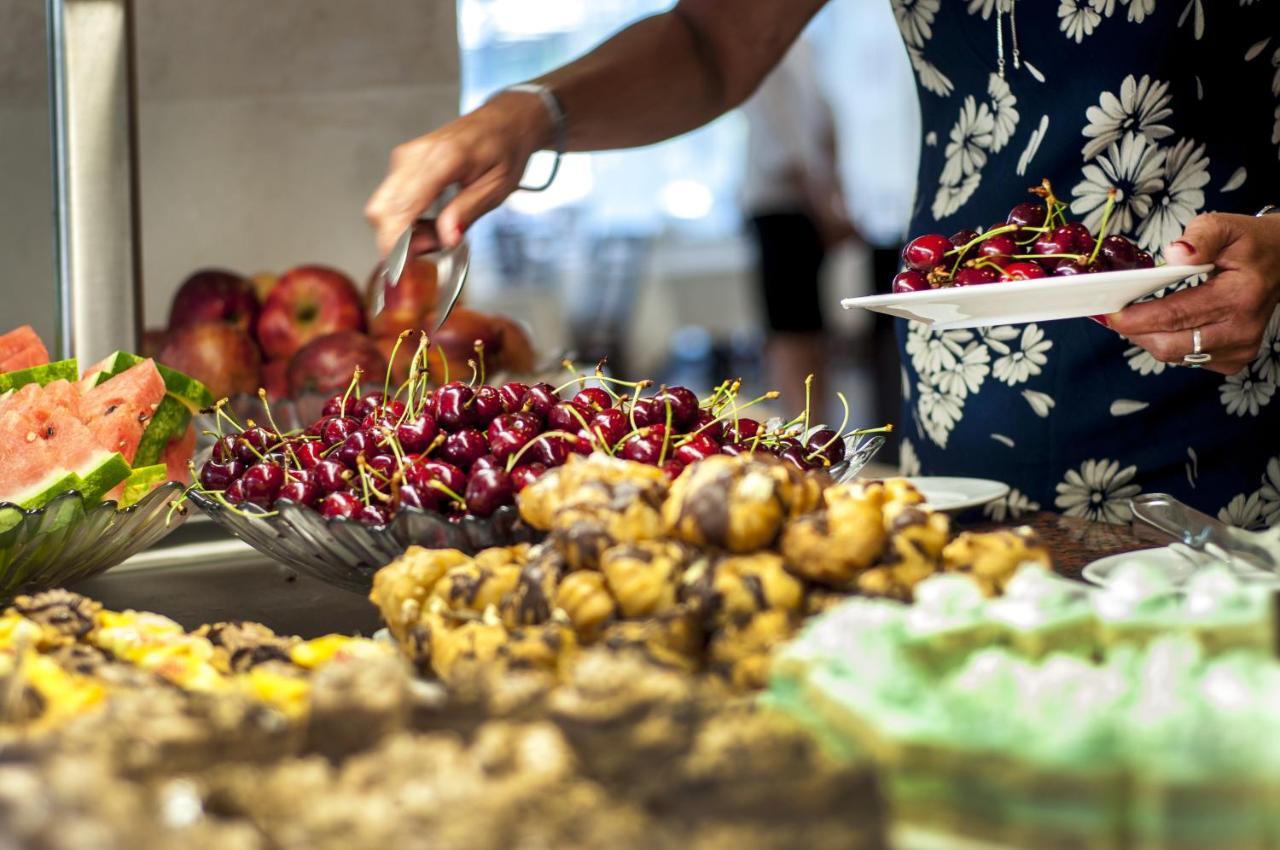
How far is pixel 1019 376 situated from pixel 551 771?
1210mm

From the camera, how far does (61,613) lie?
0.72 metres

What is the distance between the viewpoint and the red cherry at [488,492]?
85 centimetres

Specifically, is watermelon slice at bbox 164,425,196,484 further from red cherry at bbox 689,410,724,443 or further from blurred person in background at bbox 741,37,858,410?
blurred person in background at bbox 741,37,858,410

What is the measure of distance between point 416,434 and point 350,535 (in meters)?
0.10

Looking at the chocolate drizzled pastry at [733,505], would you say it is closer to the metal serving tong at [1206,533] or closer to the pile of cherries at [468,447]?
→ the pile of cherries at [468,447]

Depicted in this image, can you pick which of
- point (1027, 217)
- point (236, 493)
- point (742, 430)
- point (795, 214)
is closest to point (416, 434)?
point (236, 493)

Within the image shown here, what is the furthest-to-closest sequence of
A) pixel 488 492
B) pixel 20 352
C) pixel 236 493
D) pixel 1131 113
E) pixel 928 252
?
1. pixel 1131 113
2. pixel 20 352
3. pixel 928 252
4. pixel 236 493
5. pixel 488 492

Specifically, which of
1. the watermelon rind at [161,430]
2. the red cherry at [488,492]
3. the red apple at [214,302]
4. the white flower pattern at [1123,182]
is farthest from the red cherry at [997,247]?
the red apple at [214,302]

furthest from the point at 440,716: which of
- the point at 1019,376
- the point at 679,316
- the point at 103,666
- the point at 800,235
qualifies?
the point at 679,316

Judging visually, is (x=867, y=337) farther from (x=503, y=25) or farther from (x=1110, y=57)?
(x=1110, y=57)

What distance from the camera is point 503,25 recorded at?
32.4 feet

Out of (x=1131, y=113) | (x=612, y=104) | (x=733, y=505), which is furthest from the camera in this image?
(x=612, y=104)

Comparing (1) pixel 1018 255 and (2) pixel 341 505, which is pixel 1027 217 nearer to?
(1) pixel 1018 255

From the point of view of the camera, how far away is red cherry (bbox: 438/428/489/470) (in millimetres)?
917
